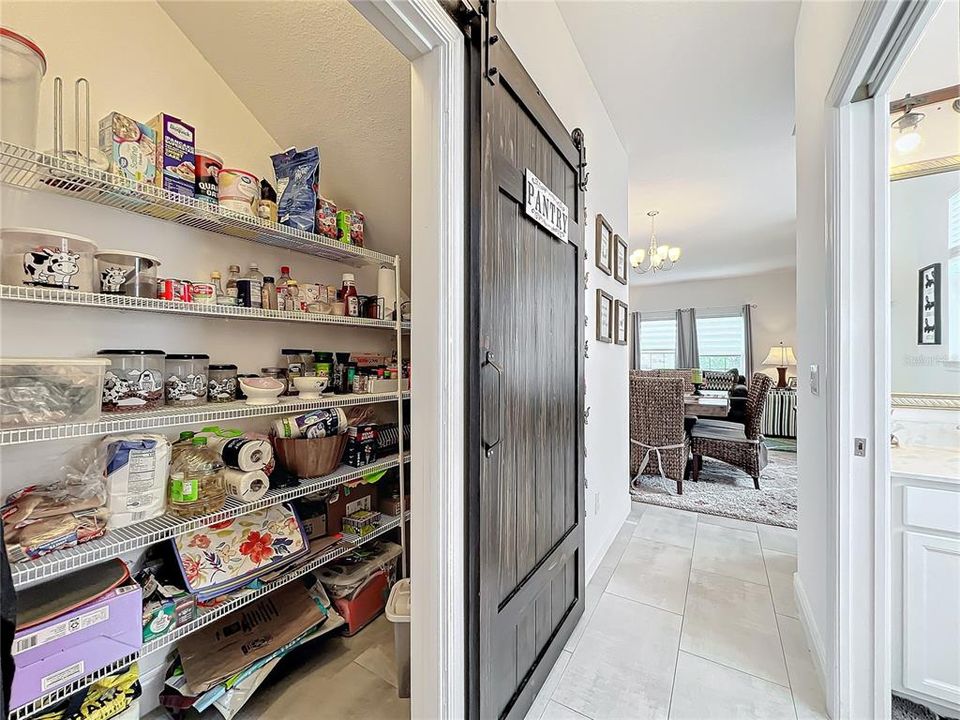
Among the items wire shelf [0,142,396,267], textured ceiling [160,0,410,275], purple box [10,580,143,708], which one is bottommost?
purple box [10,580,143,708]

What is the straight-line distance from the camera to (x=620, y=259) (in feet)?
9.61

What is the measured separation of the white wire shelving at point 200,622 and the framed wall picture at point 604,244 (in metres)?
1.78

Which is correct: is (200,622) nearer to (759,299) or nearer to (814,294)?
(814,294)

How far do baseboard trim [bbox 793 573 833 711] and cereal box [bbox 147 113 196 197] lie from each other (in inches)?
107

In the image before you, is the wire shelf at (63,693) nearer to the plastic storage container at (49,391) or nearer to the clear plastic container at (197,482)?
the clear plastic container at (197,482)

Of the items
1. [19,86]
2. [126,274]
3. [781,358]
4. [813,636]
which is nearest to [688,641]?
[813,636]

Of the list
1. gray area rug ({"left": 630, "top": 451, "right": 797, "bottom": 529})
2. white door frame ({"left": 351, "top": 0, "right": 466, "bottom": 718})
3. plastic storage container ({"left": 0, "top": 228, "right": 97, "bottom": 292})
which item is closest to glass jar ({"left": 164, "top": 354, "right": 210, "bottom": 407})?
plastic storage container ({"left": 0, "top": 228, "right": 97, "bottom": 292})

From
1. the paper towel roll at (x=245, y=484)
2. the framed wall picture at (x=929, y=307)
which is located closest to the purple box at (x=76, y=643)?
the paper towel roll at (x=245, y=484)

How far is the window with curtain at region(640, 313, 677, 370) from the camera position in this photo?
868 centimetres

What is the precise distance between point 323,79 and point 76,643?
6.19 ft

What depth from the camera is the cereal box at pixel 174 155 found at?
1289 millimetres

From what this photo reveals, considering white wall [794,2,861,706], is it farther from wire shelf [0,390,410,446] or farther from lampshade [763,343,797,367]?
lampshade [763,343,797,367]

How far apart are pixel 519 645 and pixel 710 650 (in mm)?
910

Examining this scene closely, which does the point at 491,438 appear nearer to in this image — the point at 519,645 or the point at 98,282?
the point at 519,645
